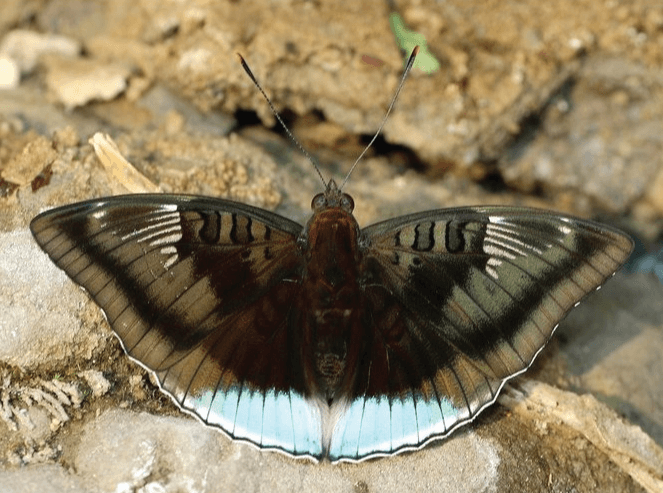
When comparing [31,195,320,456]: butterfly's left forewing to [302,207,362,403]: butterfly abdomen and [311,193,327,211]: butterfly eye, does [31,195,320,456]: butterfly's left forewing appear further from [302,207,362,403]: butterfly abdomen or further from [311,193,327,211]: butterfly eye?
[311,193,327,211]: butterfly eye

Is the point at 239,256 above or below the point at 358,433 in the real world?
above

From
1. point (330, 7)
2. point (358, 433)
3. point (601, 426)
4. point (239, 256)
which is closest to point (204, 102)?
point (330, 7)

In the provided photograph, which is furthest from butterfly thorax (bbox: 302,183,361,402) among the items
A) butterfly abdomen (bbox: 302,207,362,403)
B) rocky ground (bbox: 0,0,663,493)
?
rocky ground (bbox: 0,0,663,493)

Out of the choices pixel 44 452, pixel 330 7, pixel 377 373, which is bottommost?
pixel 44 452

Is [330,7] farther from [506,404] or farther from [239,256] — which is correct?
[506,404]

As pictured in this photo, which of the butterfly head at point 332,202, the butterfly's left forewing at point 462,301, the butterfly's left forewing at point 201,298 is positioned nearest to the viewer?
the butterfly's left forewing at point 201,298

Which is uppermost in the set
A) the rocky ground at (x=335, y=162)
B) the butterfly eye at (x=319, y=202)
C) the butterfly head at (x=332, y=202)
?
the butterfly head at (x=332, y=202)

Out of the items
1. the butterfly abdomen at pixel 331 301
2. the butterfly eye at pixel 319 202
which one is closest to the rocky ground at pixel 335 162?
the butterfly abdomen at pixel 331 301

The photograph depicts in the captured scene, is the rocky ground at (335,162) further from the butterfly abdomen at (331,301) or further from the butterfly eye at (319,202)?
the butterfly eye at (319,202)
